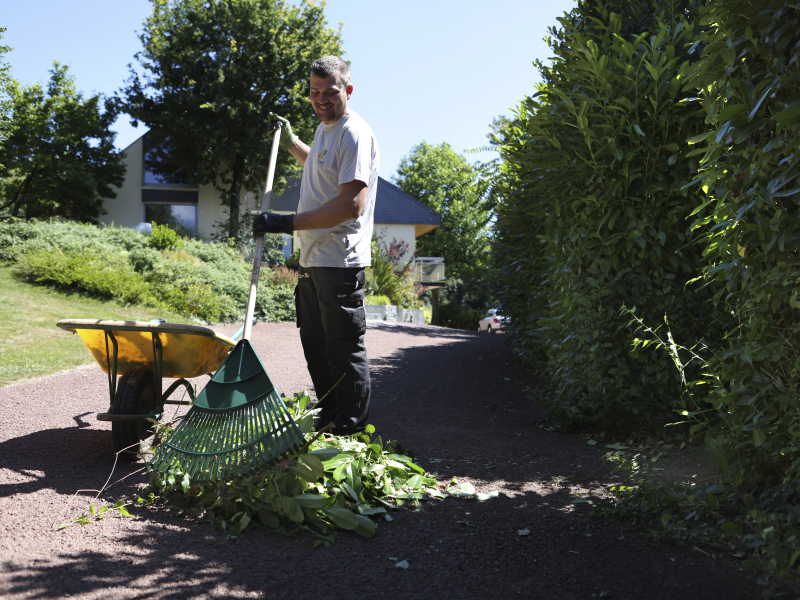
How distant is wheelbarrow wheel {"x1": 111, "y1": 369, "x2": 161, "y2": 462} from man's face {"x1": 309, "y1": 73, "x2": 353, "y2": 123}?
5.64ft

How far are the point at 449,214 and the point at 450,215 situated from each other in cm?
22

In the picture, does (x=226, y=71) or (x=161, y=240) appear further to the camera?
(x=226, y=71)

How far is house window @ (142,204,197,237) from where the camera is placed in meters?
24.5

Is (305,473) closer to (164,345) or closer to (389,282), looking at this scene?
(164,345)

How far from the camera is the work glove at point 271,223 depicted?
2949mm

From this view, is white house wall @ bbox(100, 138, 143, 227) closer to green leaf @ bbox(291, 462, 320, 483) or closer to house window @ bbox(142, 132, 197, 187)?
house window @ bbox(142, 132, 197, 187)

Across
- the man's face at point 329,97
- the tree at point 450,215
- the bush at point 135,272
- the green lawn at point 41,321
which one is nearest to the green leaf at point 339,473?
the man's face at point 329,97

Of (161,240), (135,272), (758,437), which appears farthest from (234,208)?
(758,437)

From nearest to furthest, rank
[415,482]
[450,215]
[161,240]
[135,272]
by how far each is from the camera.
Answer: [415,482] < [135,272] < [161,240] < [450,215]

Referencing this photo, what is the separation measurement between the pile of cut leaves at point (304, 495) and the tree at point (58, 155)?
22.7 meters

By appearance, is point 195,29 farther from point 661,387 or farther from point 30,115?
point 661,387

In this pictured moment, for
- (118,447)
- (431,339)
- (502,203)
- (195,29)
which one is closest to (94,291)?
(431,339)

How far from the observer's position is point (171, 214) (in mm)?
24828

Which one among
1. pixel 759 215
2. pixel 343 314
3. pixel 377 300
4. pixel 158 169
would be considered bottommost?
pixel 343 314
